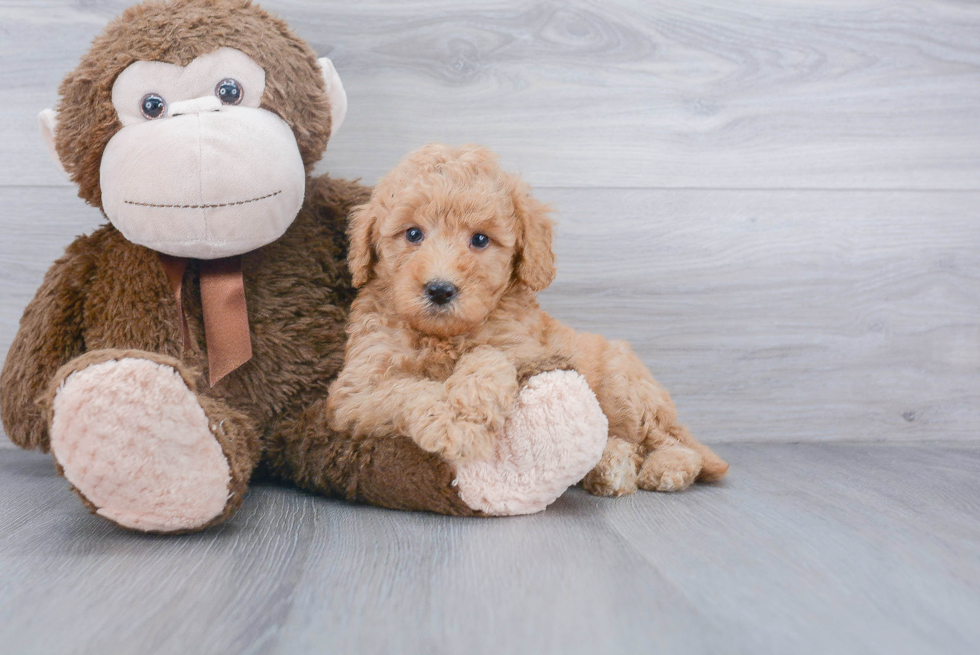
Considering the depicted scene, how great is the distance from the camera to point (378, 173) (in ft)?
5.11

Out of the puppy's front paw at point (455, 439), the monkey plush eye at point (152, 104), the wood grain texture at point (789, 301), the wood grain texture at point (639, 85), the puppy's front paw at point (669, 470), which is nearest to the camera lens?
the puppy's front paw at point (455, 439)

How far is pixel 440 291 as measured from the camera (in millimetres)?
1023

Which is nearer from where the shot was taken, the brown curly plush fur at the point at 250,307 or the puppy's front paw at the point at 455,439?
the puppy's front paw at the point at 455,439

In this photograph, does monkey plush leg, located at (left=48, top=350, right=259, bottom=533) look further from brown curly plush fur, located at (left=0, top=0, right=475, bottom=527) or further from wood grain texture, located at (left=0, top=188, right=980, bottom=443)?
wood grain texture, located at (left=0, top=188, right=980, bottom=443)

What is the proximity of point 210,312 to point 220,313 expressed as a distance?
2 cm

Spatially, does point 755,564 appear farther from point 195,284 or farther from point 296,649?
point 195,284

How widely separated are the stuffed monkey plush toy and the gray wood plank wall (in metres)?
0.38

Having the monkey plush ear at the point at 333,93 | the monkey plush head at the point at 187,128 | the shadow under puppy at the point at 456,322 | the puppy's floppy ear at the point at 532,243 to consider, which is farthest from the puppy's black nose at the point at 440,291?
the monkey plush ear at the point at 333,93

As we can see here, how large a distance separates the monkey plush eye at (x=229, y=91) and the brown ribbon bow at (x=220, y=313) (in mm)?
259

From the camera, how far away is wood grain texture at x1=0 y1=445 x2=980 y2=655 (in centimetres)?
71

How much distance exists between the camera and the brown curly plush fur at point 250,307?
1.08 metres

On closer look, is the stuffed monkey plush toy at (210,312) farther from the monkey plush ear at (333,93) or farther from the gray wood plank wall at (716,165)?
the gray wood plank wall at (716,165)

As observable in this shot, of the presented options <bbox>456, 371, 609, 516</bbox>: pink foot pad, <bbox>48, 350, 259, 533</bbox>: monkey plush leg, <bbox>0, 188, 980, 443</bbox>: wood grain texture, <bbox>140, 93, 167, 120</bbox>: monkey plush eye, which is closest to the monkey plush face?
<bbox>140, 93, 167, 120</bbox>: monkey plush eye

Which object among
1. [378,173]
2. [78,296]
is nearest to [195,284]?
[78,296]
